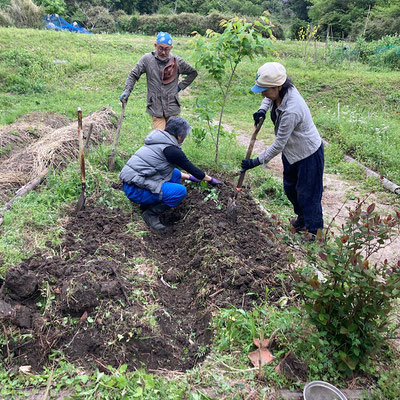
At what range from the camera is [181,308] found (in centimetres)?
317

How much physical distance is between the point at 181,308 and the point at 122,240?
1.05 m

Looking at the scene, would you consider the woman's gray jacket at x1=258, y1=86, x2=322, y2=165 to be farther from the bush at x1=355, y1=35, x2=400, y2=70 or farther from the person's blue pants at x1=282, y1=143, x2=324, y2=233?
the bush at x1=355, y1=35, x2=400, y2=70

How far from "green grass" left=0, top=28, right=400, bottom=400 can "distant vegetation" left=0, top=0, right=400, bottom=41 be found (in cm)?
801

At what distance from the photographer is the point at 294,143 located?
373cm

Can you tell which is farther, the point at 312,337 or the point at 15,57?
the point at 15,57

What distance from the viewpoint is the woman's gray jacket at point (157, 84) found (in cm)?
518

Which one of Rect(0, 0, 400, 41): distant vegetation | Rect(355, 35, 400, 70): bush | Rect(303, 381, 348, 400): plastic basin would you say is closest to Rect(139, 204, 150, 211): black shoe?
Rect(303, 381, 348, 400): plastic basin

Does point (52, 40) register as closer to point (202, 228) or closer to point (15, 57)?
point (15, 57)

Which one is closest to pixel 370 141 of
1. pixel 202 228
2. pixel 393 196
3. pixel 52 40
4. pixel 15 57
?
pixel 393 196

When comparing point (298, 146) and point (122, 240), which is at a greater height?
point (298, 146)

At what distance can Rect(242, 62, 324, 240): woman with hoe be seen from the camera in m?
3.46

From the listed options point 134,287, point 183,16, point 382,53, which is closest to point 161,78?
point 134,287

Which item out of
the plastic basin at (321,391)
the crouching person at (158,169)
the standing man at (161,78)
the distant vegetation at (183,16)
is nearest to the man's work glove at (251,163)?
the crouching person at (158,169)

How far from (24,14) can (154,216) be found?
2290cm
